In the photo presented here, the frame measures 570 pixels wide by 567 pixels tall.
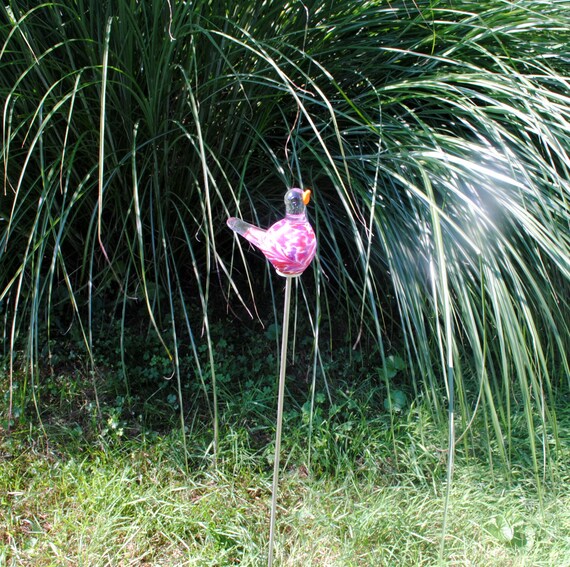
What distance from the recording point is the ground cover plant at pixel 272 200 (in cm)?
178

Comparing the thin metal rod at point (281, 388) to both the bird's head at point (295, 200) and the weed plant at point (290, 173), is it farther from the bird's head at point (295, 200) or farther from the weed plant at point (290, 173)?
the weed plant at point (290, 173)

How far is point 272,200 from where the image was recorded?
2217 millimetres

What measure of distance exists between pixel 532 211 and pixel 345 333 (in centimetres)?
79

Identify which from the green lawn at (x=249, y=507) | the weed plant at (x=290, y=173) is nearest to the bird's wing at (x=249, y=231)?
the weed plant at (x=290, y=173)

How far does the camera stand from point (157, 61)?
1859 millimetres

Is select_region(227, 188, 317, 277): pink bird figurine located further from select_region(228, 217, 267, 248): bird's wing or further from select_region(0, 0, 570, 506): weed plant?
select_region(0, 0, 570, 506): weed plant

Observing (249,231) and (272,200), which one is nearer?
(249,231)

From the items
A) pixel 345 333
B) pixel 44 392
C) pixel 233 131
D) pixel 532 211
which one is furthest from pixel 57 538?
pixel 532 211

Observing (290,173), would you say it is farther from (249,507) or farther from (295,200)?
(249,507)

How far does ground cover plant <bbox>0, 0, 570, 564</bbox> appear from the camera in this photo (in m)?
1.78

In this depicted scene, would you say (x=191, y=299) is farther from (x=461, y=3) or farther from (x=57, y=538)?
(x=461, y=3)

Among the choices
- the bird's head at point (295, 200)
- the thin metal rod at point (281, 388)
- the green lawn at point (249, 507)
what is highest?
the bird's head at point (295, 200)

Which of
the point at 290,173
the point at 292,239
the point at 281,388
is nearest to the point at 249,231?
the point at 292,239

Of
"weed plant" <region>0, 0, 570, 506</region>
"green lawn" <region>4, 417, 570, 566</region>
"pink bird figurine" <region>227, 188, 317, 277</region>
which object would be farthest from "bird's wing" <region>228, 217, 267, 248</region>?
"green lawn" <region>4, 417, 570, 566</region>
